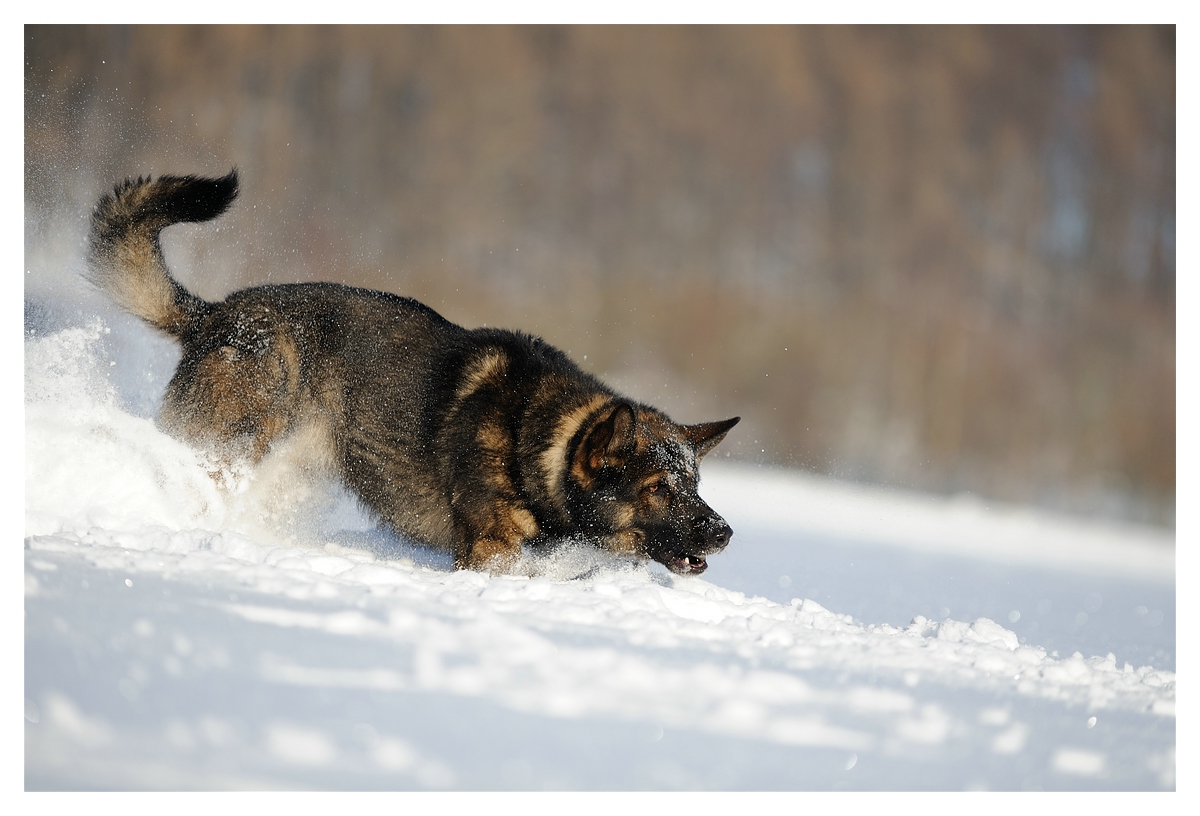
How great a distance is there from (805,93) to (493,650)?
23.0 metres

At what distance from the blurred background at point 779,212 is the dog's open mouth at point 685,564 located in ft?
27.4

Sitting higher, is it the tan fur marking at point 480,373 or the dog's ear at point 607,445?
the tan fur marking at point 480,373

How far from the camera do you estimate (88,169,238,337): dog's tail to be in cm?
538

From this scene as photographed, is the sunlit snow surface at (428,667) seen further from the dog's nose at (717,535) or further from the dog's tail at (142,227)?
the dog's tail at (142,227)

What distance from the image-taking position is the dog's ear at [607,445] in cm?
489

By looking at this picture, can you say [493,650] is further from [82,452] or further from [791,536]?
[791,536]

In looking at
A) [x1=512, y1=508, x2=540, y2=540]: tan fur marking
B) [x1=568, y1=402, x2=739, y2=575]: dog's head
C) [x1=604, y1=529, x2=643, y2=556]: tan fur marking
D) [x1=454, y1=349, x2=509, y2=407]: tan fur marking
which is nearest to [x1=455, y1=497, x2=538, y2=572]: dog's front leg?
[x1=512, y1=508, x2=540, y2=540]: tan fur marking

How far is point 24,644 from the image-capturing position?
11.0ft

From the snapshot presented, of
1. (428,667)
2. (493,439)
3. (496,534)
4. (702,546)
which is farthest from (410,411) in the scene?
(428,667)

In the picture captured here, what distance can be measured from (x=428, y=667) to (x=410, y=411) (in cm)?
253

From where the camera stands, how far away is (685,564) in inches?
199

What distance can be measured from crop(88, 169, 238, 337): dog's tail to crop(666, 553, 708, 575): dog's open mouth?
3.58 m

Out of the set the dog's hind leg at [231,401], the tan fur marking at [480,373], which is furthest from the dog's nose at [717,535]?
the dog's hind leg at [231,401]

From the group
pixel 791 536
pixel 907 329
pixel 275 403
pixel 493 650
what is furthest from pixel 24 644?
pixel 907 329
